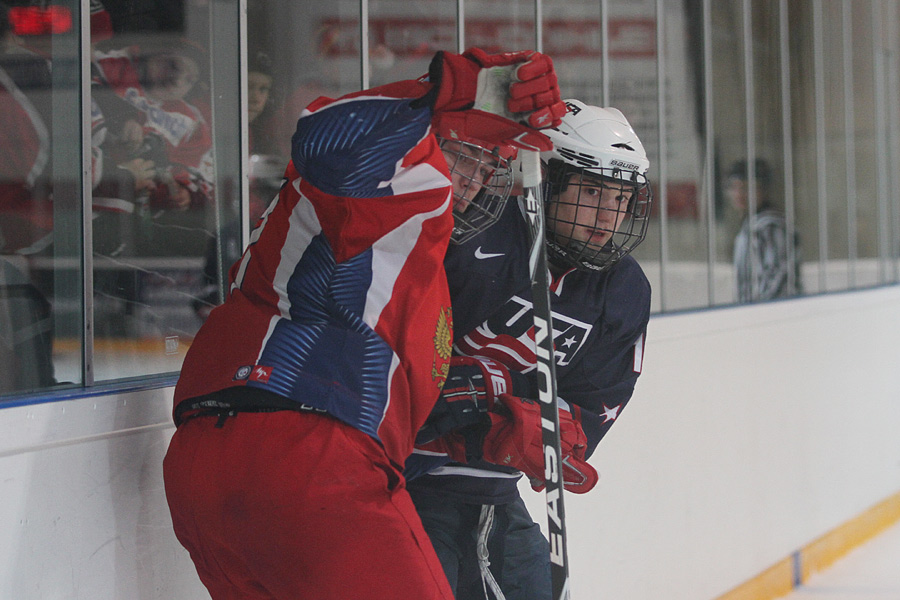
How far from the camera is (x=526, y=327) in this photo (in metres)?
1.50

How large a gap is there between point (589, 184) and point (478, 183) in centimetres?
29

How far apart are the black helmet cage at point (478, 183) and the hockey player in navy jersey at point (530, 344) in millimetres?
103

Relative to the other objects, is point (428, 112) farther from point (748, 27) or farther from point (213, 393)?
point (748, 27)

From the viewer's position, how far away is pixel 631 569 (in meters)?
2.66

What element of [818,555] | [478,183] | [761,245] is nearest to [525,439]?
[478,183]

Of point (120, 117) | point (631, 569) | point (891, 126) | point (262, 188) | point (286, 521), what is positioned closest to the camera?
point (286, 521)

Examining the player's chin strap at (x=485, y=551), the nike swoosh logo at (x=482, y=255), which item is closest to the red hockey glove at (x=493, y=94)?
the nike swoosh logo at (x=482, y=255)

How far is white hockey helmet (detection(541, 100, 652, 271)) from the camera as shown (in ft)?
4.89

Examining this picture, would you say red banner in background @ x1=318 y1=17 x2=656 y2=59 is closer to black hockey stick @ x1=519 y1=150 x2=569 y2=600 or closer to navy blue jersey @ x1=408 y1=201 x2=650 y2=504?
navy blue jersey @ x1=408 y1=201 x2=650 y2=504

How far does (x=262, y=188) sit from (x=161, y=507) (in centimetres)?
68

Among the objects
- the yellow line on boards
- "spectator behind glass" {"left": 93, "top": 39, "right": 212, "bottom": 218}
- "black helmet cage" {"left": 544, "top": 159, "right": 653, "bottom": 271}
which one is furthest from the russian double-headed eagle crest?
the yellow line on boards

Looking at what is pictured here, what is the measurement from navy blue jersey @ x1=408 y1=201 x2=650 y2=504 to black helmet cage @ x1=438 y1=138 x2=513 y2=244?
10cm

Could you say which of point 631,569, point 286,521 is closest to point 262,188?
point 286,521

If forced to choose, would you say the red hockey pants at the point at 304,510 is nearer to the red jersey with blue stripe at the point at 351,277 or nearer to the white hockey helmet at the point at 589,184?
the red jersey with blue stripe at the point at 351,277
